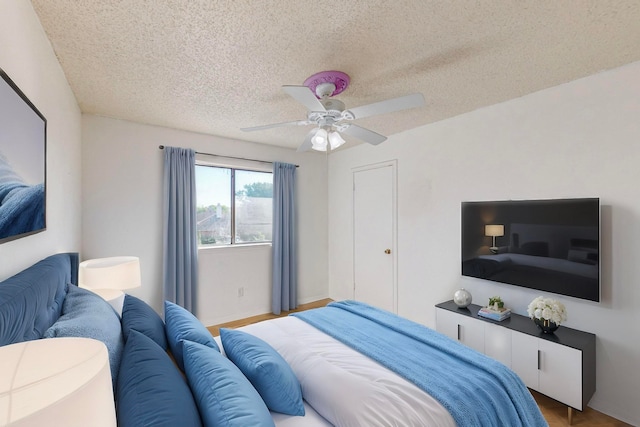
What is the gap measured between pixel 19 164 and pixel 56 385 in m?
1.22

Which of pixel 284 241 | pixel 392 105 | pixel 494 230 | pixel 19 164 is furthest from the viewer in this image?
pixel 284 241

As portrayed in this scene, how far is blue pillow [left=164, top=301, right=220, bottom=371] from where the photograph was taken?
1417 mm

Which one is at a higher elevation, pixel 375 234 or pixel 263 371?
pixel 375 234

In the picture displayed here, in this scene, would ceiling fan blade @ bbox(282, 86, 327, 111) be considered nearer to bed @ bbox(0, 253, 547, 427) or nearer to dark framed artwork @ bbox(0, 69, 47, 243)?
dark framed artwork @ bbox(0, 69, 47, 243)

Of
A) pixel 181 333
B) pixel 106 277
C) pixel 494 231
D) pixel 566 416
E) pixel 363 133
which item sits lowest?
pixel 566 416

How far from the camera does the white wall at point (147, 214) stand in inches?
120

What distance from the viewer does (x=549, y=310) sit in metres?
2.18

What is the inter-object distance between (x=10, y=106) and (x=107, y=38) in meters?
0.95

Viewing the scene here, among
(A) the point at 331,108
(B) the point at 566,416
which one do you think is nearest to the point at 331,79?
(A) the point at 331,108

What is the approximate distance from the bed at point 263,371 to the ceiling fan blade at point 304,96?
4.61ft

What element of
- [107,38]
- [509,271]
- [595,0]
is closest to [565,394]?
[509,271]

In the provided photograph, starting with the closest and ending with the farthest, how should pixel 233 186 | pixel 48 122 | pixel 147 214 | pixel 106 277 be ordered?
1. pixel 48 122
2. pixel 106 277
3. pixel 147 214
4. pixel 233 186

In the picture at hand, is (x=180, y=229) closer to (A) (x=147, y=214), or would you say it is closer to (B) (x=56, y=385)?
(A) (x=147, y=214)

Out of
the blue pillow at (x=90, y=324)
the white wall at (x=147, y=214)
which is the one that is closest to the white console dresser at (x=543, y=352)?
the blue pillow at (x=90, y=324)
